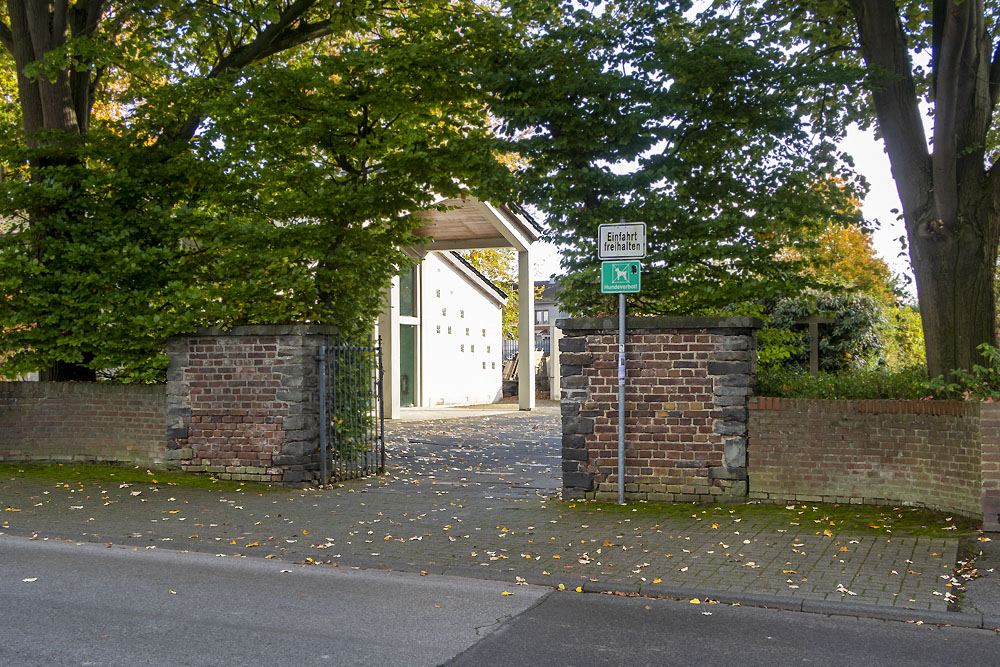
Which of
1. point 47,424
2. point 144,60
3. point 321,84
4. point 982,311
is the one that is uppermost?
point 144,60

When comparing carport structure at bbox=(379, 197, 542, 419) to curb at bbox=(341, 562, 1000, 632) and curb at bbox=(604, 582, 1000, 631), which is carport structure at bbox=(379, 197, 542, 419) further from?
curb at bbox=(604, 582, 1000, 631)

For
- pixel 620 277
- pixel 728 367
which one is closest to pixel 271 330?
pixel 620 277

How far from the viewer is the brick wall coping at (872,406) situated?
879cm

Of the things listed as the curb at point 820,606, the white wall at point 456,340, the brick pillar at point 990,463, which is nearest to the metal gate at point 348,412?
the curb at point 820,606

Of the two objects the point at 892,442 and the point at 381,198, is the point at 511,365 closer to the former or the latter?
the point at 381,198

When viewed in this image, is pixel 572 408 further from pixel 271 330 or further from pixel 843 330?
pixel 843 330

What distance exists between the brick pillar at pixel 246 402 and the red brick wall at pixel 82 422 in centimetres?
59

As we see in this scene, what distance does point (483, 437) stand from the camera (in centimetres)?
1952

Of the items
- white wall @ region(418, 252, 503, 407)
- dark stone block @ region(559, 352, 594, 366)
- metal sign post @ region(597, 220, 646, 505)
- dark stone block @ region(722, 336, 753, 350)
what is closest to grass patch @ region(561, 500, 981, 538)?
metal sign post @ region(597, 220, 646, 505)

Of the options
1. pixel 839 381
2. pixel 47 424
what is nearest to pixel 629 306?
pixel 839 381

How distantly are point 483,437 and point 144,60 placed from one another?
32.4 ft

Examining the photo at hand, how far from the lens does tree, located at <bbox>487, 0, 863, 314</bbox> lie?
10.6 metres

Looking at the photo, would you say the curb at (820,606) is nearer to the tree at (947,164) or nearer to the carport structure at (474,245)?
the tree at (947,164)

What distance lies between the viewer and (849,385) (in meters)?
9.90
